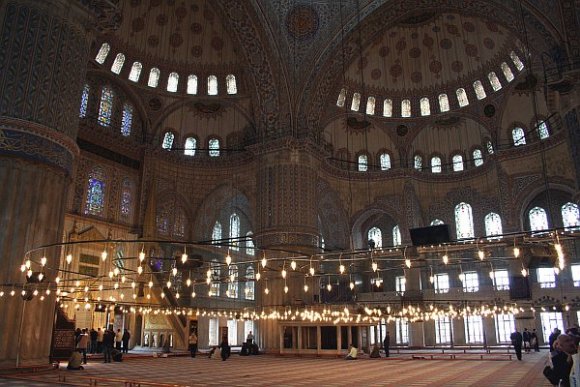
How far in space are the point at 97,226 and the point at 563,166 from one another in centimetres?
1907

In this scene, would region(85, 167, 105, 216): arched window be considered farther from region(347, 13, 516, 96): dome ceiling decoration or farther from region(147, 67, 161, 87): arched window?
region(347, 13, 516, 96): dome ceiling decoration

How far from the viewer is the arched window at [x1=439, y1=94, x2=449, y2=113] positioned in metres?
25.4

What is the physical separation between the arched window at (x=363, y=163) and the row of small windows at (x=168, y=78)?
7356 mm

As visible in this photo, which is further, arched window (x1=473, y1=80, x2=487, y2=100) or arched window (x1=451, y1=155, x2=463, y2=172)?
arched window (x1=451, y1=155, x2=463, y2=172)

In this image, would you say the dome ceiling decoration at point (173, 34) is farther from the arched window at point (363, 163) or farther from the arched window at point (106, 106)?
the arched window at point (363, 163)

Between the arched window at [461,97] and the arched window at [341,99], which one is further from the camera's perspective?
the arched window at [461,97]

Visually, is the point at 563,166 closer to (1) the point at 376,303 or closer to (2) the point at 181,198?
(1) the point at 376,303

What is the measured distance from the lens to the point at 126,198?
20766mm

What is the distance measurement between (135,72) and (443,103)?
588 inches

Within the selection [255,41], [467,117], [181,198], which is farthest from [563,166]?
[181,198]

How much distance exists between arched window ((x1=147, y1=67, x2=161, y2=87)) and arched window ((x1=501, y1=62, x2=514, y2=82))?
51.4ft

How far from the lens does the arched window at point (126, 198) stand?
20.5m

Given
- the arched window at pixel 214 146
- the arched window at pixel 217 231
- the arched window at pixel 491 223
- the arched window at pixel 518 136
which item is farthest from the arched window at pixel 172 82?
the arched window at pixel 491 223

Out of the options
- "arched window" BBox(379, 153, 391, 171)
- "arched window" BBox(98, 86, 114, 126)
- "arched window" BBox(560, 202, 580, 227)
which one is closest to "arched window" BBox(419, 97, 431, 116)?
"arched window" BBox(379, 153, 391, 171)
